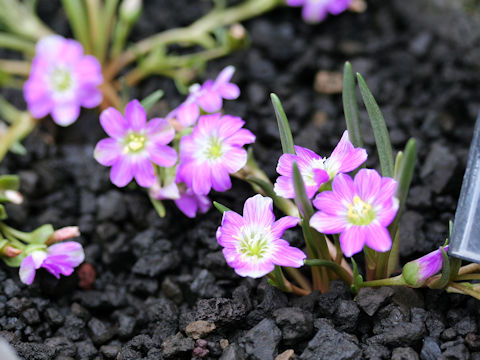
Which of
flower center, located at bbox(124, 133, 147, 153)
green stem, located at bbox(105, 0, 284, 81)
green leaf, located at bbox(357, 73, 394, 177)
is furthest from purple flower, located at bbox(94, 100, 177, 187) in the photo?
green stem, located at bbox(105, 0, 284, 81)

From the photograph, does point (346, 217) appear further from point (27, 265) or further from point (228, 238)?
point (27, 265)

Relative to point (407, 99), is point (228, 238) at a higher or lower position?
lower

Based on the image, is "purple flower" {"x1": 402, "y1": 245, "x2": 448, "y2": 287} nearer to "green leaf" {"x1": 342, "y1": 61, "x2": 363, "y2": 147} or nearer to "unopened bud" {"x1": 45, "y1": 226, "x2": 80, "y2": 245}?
"green leaf" {"x1": 342, "y1": 61, "x2": 363, "y2": 147}

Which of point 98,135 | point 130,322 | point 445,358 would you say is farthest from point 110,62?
point 445,358

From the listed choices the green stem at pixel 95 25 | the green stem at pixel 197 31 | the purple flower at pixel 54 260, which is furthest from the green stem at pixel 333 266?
the green stem at pixel 95 25

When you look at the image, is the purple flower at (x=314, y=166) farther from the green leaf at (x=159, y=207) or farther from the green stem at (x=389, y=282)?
the green leaf at (x=159, y=207)
